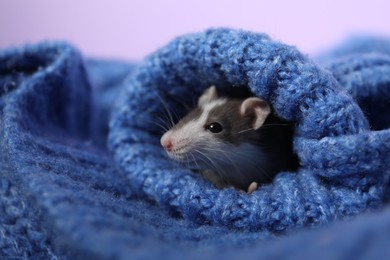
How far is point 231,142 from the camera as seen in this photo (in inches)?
51.2

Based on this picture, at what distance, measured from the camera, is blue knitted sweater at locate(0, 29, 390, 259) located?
0.69 meters

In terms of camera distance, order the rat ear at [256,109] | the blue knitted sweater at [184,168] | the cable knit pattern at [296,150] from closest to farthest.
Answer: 1. the blue knitted sweater at [184,168]
2. the cable knit pattern at [296,150]
3. the rat ear at [256,109]

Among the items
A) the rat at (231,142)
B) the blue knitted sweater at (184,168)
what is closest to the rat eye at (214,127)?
the rat at (231,142)

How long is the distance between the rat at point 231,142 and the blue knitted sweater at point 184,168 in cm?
6

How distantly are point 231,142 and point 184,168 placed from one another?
18 centimetres

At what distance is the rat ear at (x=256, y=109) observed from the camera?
1.20 m

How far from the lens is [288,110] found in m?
1.02

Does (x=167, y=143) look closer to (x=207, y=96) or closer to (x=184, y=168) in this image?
(x=184, y=168)

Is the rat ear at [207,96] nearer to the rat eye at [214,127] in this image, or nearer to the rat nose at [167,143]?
the rat eye at [214,127]

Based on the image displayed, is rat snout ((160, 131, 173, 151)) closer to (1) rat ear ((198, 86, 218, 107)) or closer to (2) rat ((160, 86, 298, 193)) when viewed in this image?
(2) rat ((160, 86, 298, 193))

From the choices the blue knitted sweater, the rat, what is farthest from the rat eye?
the blue knitted sweater

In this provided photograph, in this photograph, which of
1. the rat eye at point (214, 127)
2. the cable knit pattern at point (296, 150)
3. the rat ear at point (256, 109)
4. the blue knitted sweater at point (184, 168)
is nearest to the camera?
the blue knitted sweater at point (184, 168)

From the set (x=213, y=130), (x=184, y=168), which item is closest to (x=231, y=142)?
(x=213, y=130)

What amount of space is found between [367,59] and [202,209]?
673 mm
